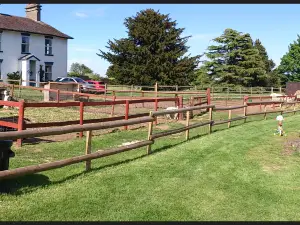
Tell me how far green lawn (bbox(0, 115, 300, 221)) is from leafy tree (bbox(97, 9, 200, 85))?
123ft

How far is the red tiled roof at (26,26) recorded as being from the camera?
37656 millimetres

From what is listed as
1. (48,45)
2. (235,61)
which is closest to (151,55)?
(48,45)

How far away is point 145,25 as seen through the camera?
4872 centimetres

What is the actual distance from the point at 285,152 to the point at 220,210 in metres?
4.61

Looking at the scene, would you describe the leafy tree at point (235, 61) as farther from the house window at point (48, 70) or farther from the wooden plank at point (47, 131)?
the wooden plank at point (47, 131)

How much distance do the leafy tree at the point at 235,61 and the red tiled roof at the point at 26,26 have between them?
26.2 m

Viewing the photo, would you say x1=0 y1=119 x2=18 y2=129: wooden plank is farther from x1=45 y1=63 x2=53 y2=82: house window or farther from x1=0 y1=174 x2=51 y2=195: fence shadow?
x1=45 y1=63 x2=53 y2=82: house window

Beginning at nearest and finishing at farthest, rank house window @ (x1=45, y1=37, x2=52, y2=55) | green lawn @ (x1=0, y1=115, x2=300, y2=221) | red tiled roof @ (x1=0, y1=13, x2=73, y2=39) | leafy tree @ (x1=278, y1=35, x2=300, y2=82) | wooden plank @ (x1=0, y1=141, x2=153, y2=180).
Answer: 1. green lawn @ (x1=0, y1=115, x2=300, y2=221)
2. wooden plank @ (x1=0, y1=141, x2=153, y2=180)
3. red tiled roof @ (x1=0, y1=13, x2=73, y2=39)
4. house window @ (x1=45, y1=37, x2=52, y2=55)
5. leafy tree @ (x1=278, y1=35, x2=300, y2=82)

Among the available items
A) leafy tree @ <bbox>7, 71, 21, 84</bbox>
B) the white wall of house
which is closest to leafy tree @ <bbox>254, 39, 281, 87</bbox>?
the white wall of house

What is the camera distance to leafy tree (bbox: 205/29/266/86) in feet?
193

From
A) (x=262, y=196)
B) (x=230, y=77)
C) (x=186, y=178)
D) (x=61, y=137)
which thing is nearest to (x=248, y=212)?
(x=262, y=196)

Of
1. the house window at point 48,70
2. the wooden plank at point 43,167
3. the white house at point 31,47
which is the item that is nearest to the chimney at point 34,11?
the white house at point 31,47

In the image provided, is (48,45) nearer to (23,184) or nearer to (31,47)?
(31,47)

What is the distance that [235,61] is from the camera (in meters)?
61.7
